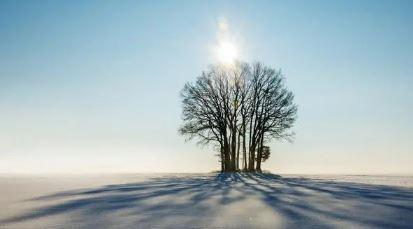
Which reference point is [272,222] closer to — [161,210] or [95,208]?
[161,210]

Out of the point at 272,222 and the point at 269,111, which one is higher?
the point at 269,111

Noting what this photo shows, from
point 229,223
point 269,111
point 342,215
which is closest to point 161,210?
point 229,223

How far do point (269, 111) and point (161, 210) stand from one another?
37.6 m

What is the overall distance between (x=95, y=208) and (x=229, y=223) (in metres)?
3.48

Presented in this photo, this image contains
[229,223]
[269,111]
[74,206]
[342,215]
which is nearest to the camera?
[229,223]

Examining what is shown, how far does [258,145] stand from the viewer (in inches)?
1837

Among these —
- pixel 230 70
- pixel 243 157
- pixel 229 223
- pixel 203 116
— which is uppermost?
pixel 230 70

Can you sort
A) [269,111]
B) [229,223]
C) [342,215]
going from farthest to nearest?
[269,111]
[342,215]
[229,223]

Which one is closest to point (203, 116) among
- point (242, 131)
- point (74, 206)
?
point (242, 131)

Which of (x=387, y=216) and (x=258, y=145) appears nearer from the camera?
(x=387, y=216)

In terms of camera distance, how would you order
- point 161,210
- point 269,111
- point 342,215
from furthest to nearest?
point 269,111
point 161,210
point 342,215

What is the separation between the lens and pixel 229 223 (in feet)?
24.6

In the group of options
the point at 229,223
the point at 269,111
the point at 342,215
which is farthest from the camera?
the point at 269,111

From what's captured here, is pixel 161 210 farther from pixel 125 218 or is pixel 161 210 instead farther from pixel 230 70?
pixel 230 70
